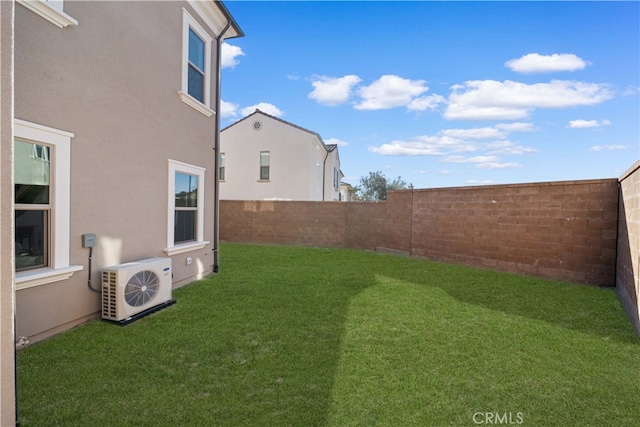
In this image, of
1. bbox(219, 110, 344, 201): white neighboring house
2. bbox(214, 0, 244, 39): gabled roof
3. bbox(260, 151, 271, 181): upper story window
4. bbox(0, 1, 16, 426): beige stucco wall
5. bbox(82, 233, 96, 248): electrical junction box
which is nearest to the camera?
bbox(0, 1, 16, 426): beige stucco wall

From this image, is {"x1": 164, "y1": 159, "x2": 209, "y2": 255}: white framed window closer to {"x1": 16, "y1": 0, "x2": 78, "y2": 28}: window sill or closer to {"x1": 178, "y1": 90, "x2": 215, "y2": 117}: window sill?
{"x1": 178, "y1": 90, "x2": 215, "y2": 117}: window sill

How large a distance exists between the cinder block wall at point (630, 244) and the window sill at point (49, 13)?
730 cm

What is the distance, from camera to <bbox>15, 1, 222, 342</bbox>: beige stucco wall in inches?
138

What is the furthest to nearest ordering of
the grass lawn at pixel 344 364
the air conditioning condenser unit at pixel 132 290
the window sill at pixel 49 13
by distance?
the air conditioning condenser unit at pixel 132 290 → the window sill at pixel 49 13 → the grass lawn at pixel 344 364

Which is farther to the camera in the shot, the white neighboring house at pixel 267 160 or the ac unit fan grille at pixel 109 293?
the white neighboring house at pixel 267 160

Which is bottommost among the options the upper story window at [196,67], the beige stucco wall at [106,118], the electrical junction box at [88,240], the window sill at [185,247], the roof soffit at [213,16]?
the window sill at [185,247]

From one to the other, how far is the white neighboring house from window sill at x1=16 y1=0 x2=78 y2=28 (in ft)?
50.6

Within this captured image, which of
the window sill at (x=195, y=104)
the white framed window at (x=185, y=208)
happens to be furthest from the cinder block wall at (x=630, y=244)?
the window sill at (x=195, y=104)

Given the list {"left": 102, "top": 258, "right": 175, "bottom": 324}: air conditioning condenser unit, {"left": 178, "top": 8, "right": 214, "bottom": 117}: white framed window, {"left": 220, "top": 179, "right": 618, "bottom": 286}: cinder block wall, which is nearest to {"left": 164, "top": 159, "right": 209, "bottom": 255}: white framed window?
{"left": 102, "top": 258, "right": 175, "bottom": 324}: air conditioning condenser unit

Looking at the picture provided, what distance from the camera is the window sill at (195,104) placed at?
6208mm

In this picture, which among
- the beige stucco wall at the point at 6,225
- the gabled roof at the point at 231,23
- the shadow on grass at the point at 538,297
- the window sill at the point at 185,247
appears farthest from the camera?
the gabled roof at the point at 231,23

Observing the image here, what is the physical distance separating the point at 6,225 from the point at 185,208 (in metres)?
5.13

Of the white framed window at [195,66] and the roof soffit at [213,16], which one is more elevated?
the roof soffit at [213,16]

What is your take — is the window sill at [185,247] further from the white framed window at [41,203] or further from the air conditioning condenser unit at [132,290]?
the white framed window at [41,203]
